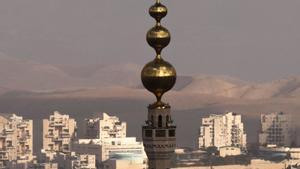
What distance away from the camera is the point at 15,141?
149 m

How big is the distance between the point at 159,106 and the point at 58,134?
14127cm

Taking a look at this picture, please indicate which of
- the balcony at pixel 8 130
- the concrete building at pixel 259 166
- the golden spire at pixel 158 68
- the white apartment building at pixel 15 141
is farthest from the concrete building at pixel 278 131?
the golden spire at pixel 158 68

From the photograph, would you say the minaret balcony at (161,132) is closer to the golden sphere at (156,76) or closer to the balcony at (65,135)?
the golden sphere at (156,76)

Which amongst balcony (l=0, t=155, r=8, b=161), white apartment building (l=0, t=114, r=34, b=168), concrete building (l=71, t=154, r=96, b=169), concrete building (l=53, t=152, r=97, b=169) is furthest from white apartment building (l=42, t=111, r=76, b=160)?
concrete building (l=71, t=154, r=96, b=169)

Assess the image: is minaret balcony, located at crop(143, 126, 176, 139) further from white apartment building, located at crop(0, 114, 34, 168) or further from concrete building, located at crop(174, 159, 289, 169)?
white apartment building, located at crop(0, 114, 34, 168)

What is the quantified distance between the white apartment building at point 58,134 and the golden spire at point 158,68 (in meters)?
134

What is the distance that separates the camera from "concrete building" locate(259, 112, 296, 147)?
159m

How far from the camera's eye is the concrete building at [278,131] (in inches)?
6245

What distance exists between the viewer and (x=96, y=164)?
135 metres

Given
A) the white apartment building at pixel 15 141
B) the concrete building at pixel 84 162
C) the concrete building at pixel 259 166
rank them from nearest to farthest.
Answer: the concrete building at pixel 259 166, the concrete building at pixel 84 162, the white apartment building at pixel 15 141

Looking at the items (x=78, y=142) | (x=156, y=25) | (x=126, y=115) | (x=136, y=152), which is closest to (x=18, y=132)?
(x=78, y=142)

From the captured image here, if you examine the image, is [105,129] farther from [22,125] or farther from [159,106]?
[159,106]

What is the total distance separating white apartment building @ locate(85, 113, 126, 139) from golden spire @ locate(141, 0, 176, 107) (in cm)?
13610

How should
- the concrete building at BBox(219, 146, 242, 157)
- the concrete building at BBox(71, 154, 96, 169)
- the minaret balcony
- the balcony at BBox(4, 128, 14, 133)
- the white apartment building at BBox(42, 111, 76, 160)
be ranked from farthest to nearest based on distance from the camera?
the white apartment building at BBox(42, 111, 76, 160) < the balcony at BBox(4, 128, 14, 133) < the concrete building at BBox(219, 146, 242, 157) < the concrete building at BBox(71, 154, 96, 169) < the minaret balcony
